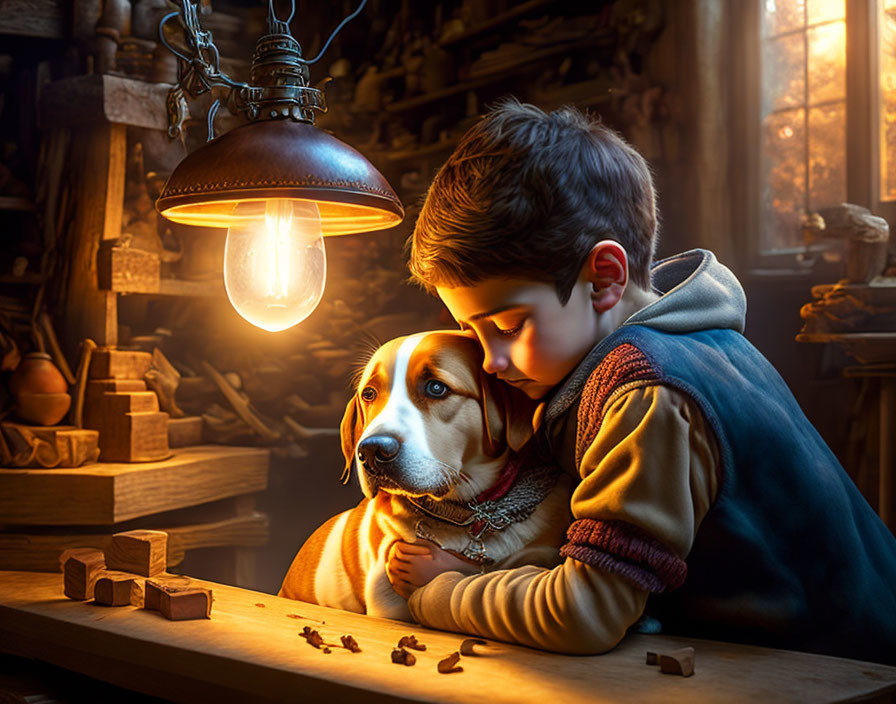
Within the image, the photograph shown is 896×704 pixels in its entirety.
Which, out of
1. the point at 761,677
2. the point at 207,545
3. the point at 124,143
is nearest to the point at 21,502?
the point at 207,545

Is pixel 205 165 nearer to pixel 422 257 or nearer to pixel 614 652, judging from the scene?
pixel 422 257

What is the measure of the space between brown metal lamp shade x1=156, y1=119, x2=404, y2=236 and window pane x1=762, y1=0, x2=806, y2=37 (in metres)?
2.23

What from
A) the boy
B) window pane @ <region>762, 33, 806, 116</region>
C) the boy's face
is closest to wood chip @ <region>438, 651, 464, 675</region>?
the boy

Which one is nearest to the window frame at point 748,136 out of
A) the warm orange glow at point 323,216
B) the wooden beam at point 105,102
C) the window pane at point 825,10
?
the window pane at point 825,10

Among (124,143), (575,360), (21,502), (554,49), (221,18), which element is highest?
(221,18)

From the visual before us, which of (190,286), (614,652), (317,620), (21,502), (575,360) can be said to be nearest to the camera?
(614,652)

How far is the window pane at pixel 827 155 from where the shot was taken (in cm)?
306

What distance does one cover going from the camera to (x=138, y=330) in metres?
4.04

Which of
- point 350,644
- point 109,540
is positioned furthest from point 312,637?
point 109,540

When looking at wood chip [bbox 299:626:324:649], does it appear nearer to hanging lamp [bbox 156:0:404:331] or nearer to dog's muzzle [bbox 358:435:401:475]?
dog's muzzle [bbox 358:435:401:475]

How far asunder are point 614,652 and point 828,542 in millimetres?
356

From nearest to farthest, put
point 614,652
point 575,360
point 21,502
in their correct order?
point 614,652 < point 575,360 < point 21,502

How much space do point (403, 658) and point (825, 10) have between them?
280cm

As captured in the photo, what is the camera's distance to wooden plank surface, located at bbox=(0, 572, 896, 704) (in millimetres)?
1117
